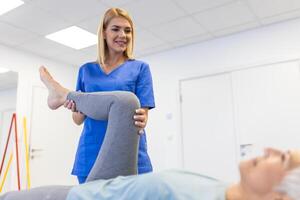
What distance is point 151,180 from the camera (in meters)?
0.75

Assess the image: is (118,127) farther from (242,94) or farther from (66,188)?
(242,94)

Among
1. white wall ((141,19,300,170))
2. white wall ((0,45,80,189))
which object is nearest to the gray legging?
white wall ((141,19,300,170))

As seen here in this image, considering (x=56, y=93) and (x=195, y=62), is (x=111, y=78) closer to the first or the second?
(x=56, y=93)

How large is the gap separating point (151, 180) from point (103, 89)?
0.71 meters

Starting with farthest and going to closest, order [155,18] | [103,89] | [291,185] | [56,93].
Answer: [155,18]
[103,89]
[56,93]
[291,185]

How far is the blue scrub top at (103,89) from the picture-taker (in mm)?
1294

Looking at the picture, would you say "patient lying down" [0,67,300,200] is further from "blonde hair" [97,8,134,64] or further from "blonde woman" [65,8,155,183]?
"blonde hair" [97,8,134,64]

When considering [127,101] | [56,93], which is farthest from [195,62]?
[127,101]

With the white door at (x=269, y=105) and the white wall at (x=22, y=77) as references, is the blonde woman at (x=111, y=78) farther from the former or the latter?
the white wall at (x=22, y=77)

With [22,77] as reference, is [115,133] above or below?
below

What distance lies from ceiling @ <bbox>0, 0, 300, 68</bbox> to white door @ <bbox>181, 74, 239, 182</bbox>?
0.63 metres

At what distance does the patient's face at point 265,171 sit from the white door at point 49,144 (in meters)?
3.67

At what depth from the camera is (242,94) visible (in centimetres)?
354

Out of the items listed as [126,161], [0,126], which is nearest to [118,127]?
[126,161]
